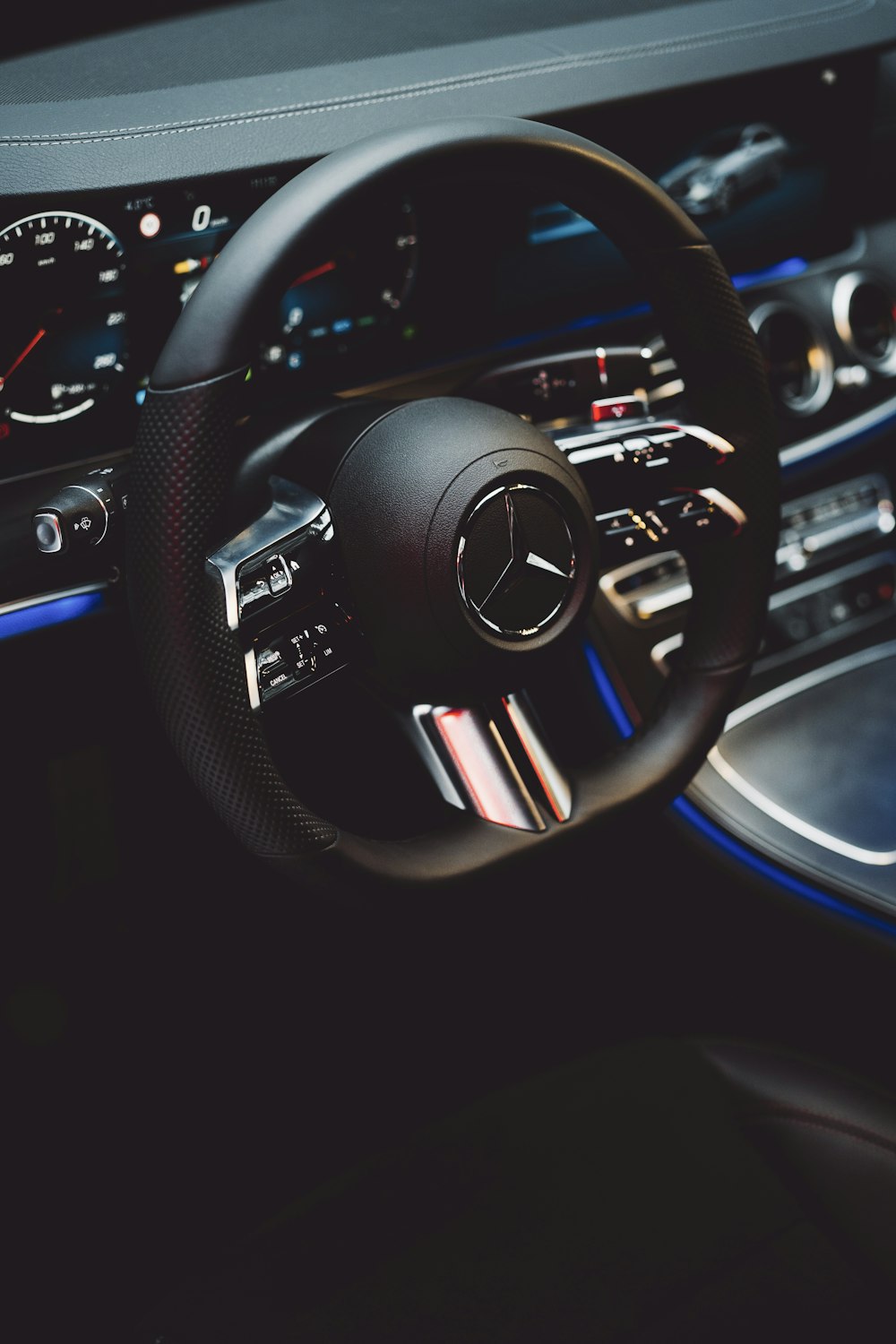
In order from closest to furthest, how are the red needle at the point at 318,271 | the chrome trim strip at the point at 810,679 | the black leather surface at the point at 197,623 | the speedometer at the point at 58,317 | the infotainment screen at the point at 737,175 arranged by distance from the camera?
the black leather surface at the point at 197,623
the speedometer at the point at 58,317
the red needle at the point at 318,271
the infotainment screen at the point at 737,175
the chrome trim strip at the point at 810,679

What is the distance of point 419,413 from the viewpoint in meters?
0.87

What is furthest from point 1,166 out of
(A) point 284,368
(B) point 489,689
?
(B) point 489,689

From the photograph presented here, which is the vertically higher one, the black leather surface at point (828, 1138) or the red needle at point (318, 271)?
the red needle at point (318, 271)

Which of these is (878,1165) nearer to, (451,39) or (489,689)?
(489,689)

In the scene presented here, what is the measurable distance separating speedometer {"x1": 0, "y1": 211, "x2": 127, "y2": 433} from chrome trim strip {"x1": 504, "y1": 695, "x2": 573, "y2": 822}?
420 millimetres

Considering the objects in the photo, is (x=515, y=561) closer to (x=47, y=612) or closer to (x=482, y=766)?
(x=482, y=766)

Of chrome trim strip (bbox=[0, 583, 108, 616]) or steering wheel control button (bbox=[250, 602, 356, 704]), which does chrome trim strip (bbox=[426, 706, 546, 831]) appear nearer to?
steering wheel control button (bbox=[250, 602, 356, 704])

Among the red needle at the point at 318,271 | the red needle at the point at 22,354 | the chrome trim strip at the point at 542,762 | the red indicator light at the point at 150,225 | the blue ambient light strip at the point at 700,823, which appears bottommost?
the blue ambient light strip at the point at 700,823

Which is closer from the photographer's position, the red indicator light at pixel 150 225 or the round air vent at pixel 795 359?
the red indicator light at pixel 150 225

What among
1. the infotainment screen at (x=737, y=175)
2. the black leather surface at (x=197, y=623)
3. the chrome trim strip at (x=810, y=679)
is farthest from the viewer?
the chrome trim strip at (x=810, y=679)

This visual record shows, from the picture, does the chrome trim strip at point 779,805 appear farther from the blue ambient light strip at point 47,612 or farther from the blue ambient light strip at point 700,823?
the blue ambient light strip at point 47,612

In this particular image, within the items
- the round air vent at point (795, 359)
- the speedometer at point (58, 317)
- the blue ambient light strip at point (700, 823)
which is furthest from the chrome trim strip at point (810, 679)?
the speedometer at point (58, 317)

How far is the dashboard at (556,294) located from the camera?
94 centimetres

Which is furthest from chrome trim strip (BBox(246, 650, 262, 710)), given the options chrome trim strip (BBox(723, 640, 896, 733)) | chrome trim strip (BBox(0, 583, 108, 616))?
chrome trim strip (BBox(723, 640, 896, 733))
